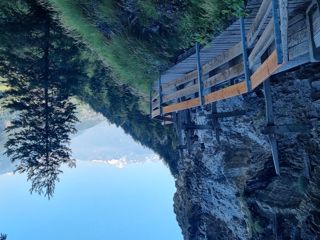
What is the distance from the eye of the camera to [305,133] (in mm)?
7391

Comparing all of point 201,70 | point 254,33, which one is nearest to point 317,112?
point 254,33

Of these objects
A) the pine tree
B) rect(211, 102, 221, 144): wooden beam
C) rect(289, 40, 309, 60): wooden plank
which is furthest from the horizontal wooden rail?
the pine tree

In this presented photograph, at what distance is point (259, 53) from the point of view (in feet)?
19.3

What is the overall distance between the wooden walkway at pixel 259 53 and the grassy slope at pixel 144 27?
58 cm

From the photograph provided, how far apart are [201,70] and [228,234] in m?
6.75

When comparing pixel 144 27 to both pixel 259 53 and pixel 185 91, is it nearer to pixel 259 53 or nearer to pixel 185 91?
pixel 185 91

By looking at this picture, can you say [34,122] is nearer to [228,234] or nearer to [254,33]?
[228,234]

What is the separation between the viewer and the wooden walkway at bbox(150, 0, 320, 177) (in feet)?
14.8

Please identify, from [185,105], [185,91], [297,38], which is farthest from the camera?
[185,105]

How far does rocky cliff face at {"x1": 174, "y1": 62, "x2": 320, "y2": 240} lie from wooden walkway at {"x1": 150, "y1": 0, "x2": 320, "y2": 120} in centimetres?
105

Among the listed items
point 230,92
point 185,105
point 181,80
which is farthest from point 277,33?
point 181,80

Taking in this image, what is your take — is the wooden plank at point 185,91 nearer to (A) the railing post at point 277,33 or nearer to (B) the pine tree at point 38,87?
(A) the railing post at point 277,33

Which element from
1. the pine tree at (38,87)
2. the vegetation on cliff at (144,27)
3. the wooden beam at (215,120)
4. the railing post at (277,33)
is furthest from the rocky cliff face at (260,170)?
the pine tree at (38,87)

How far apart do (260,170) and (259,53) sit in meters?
4.62
